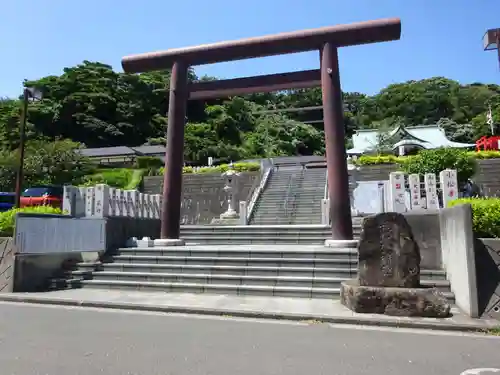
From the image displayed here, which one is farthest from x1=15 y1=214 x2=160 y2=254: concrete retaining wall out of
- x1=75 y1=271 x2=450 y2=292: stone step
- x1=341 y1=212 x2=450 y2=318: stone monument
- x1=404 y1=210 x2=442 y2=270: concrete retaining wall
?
x1=404 y1=210 x2=442 y2=270: concrete retaining wall

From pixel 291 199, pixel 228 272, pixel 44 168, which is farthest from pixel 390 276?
pixel 44 168

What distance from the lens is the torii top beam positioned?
11.0 m

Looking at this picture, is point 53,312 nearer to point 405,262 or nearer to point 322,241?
point 405,262

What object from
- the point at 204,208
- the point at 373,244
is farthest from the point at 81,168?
the point at 373,244

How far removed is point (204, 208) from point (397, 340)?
818 inches

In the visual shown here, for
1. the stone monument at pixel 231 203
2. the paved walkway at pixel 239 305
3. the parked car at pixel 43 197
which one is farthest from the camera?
the parked car at pixel 43 197

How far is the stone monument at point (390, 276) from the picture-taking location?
6.56m

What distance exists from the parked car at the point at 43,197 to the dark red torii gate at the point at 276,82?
11.5 metres

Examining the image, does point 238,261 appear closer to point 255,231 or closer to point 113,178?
point 255,231

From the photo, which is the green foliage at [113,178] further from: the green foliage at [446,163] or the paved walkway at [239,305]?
the paved walkway at [239,305]

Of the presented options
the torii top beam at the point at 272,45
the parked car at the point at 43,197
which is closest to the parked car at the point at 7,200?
the parked car at the point at 43,197

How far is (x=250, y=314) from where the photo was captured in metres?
6.95

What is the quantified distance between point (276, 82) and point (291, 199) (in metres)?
10.4

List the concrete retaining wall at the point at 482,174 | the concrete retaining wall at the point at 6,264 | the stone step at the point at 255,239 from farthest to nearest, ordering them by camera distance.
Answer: the concrete retaining wall at the point at 482,174
the stone step at the point at 255,239
the concrete retaining wall at the point at 6,264
